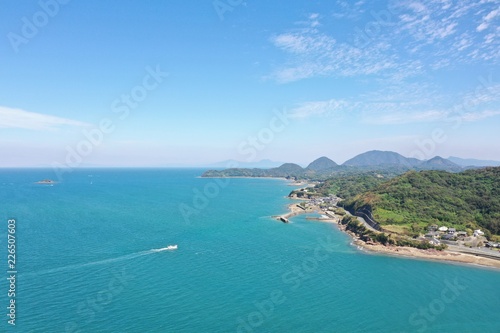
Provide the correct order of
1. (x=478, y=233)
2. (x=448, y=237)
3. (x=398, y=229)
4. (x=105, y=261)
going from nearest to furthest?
A: (x=105, y=261) → (x=448, y=237) → (x=478, y=233) → (x=398, y=229)

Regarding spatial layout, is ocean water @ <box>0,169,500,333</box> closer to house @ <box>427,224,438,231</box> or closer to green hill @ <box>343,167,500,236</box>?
house @ <box>427,224,438,231</box>

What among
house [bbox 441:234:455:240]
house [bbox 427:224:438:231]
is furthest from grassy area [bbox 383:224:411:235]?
house [bbox 441:234:455:240]

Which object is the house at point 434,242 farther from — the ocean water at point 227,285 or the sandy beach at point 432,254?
the ocean water at point 227,285

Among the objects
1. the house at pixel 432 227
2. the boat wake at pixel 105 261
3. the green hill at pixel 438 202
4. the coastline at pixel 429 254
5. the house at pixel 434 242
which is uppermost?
the green hill at pixel 438 202

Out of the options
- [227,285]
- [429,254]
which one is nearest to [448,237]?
[429,254]

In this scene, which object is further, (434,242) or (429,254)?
(434,242)

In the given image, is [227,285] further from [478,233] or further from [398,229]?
[478,233]

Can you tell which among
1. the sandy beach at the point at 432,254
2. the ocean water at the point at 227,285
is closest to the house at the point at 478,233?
the sandy beach at the point at 432,254
